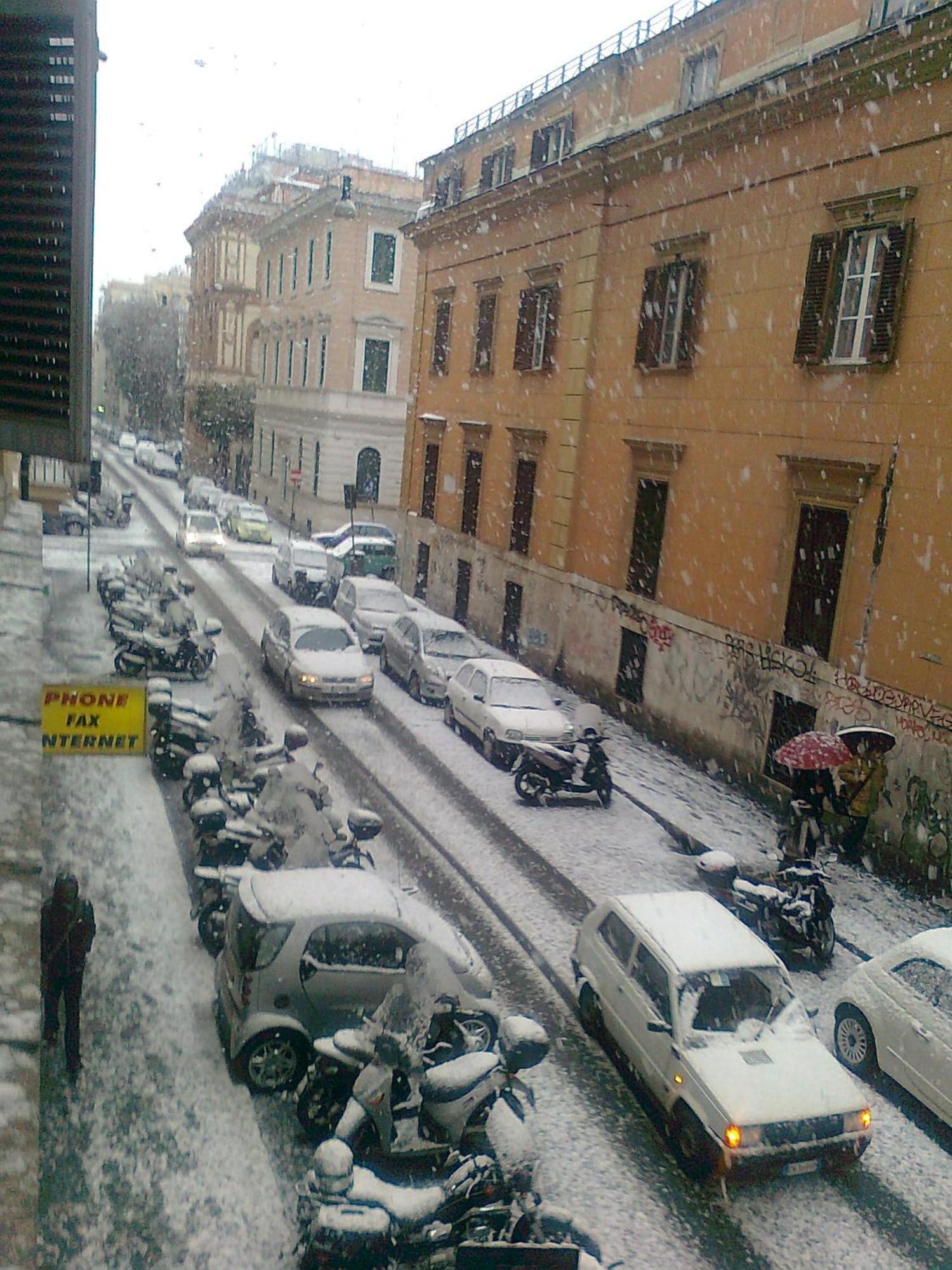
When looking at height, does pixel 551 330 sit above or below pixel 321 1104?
above

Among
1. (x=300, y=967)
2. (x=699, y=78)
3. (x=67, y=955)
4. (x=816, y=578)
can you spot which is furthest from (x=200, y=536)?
(x=300, y=967)

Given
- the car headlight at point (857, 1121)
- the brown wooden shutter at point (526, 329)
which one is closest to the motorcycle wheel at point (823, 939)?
the car headlight at point (857, 1121)

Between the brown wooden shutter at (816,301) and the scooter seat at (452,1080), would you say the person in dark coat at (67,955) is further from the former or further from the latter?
the brown wooden shutter at (816,301)

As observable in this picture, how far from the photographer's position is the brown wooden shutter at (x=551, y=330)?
21891 millimetres

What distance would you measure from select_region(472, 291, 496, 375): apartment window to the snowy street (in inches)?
500

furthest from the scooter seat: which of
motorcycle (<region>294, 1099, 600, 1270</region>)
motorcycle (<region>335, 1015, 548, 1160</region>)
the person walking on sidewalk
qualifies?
the person walking on sidewalk

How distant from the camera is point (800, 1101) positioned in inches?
277

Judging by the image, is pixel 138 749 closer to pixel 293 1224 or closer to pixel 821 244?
pixel 293 1224

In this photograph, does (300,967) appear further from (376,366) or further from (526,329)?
(376,366)

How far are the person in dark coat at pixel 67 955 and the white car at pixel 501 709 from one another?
29.6 ft

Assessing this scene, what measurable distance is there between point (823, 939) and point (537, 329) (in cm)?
1618

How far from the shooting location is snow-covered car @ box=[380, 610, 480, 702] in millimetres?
18844

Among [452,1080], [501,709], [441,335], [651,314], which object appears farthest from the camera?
[441,335]

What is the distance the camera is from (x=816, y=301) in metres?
14.6
